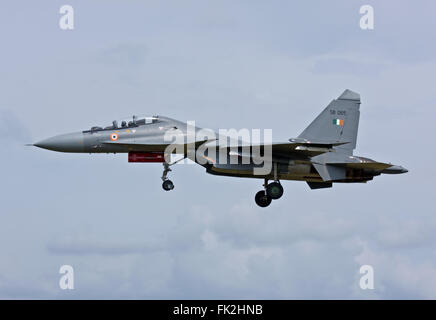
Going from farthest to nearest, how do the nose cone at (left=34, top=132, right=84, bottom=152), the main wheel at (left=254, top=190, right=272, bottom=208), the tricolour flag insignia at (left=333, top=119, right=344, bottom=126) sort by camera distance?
1. the main wheel at (left=254, top=190, right=272, bottom=208)
2. the tricolour flag insignia at (left=333, top=119, right=344, bottom=126)
3. the nose cone at (left=34, top=132, right=84, bottom=152)

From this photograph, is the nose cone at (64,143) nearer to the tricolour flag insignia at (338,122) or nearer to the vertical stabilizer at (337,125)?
the vertical stabilizer at (337,125)

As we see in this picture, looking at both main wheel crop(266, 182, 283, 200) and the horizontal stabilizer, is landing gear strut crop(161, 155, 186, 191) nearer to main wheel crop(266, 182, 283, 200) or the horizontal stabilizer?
main wheel crop(266, 182, 283, 200)

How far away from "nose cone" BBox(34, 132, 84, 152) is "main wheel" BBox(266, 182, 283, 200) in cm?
675

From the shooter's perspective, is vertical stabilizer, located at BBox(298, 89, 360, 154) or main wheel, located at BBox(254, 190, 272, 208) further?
main wheel, located at BBox(254, 190, 272, 208)

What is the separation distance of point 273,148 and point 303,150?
1035 millimetres

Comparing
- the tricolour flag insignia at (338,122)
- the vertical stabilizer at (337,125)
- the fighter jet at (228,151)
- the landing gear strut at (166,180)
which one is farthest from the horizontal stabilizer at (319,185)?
the landing gear strut at (166,180)

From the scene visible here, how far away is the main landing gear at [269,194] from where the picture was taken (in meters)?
34.6

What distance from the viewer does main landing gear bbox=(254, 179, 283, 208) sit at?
114 ft

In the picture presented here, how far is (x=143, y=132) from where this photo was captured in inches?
1336

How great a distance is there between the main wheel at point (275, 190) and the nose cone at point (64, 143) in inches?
266

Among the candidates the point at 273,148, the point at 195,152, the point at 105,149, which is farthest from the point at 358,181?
the point at 105,149

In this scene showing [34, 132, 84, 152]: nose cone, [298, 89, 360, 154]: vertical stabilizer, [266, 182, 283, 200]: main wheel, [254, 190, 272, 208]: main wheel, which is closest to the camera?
[34, 132, 84, 152]: nose cone

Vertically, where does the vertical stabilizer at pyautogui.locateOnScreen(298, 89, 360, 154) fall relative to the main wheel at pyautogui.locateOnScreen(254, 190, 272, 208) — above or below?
above

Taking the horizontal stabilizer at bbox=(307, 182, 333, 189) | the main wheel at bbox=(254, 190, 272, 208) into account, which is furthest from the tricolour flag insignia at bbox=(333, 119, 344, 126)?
the main wheel at bbox=(254, 190, 272, 208)
